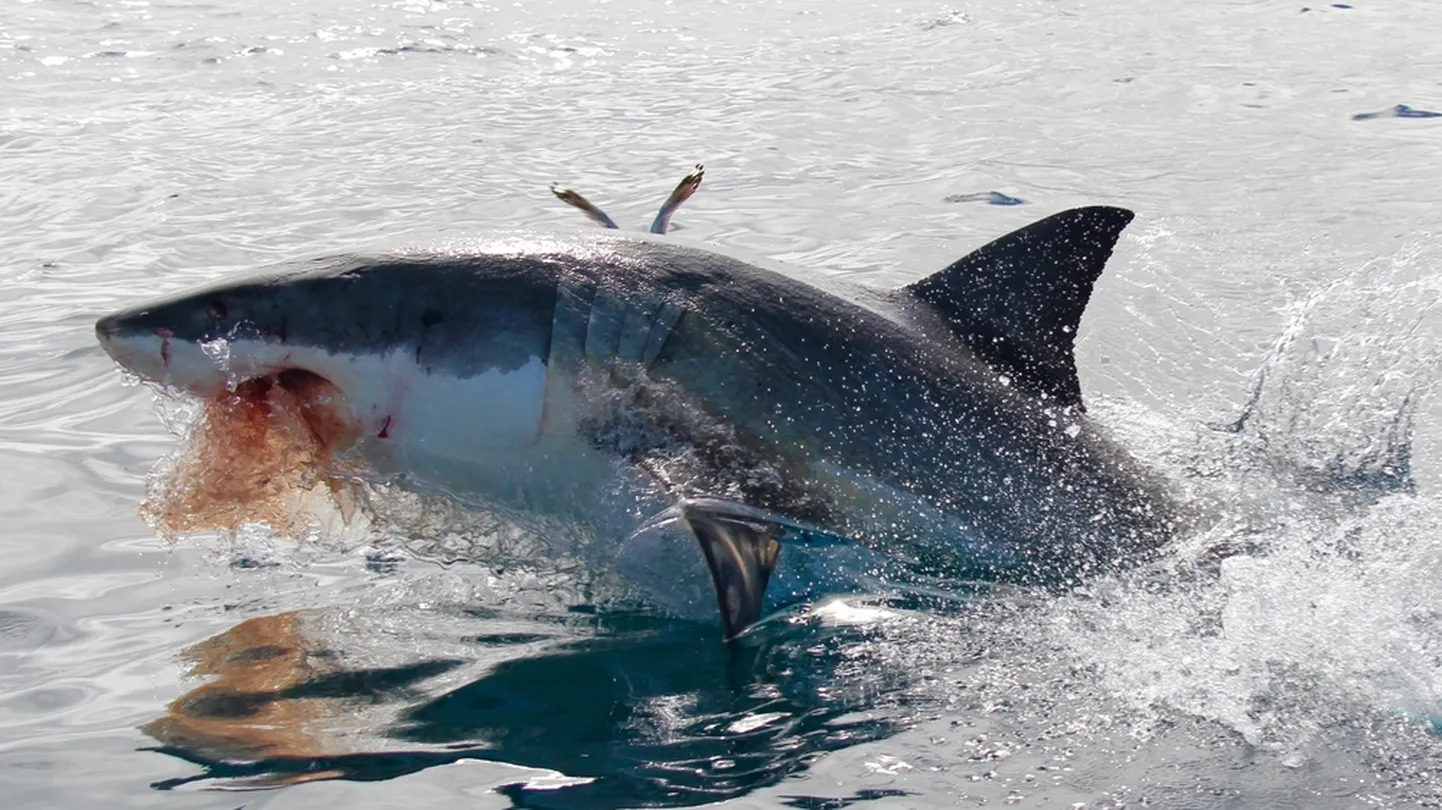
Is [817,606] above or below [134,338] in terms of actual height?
below

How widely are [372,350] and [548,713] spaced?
3.59 feet

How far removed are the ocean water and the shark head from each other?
0.29m

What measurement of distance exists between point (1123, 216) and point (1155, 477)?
0.81 meters

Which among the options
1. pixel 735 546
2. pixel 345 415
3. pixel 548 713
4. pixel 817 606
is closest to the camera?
pixel 548 713

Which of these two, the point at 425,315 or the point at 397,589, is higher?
the point at 425,315

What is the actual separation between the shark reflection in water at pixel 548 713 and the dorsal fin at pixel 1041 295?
1.09 meters

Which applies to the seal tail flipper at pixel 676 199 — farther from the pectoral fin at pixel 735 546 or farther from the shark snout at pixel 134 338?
the shark snout at pixel 134 338

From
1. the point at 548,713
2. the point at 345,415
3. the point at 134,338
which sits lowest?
the point at 548,713

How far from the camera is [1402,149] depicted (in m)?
11.5

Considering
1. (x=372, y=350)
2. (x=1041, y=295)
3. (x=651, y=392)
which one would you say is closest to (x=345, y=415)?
(x=372, y=350)

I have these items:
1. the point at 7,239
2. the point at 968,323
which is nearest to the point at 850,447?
the point at 968,323

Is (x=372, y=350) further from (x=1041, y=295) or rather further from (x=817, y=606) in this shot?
(x=1041, y=295)

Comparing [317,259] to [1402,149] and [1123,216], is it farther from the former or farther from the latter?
[1402,149]

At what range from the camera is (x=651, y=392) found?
4145mm
